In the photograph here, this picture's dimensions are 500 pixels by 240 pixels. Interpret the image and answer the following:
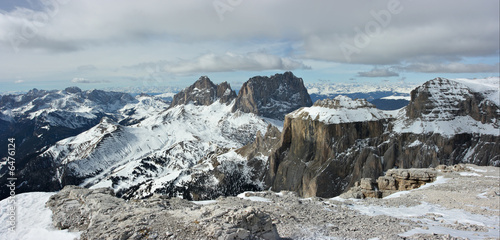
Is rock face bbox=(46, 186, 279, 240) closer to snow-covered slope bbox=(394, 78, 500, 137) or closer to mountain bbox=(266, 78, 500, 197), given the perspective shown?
mountain bbox=(266, 78, 500, 197)

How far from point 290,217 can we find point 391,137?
315 ft

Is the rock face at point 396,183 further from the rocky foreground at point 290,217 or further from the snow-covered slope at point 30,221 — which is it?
the snow-covered slope at point 30,221

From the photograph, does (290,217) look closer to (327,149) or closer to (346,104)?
(327,149)

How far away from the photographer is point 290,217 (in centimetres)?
2155

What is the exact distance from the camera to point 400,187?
146 feet

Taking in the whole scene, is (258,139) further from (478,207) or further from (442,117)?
(478,207)

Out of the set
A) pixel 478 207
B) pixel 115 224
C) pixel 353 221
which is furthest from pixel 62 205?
pixel 478 207

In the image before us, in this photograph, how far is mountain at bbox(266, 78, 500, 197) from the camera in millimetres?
93625

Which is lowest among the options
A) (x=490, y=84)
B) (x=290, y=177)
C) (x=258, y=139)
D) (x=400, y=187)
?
(x=290, y=177)

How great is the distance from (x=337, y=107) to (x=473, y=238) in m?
105

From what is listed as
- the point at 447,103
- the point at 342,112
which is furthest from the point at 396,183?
the point at 447,103

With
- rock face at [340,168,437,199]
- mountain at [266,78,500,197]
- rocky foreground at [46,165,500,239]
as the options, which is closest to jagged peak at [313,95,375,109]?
mountain at [266,78,500,197]

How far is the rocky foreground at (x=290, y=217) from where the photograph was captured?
15.2m

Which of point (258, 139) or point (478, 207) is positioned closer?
point (478, 207)
